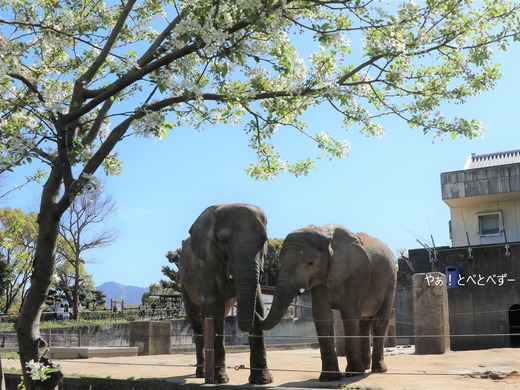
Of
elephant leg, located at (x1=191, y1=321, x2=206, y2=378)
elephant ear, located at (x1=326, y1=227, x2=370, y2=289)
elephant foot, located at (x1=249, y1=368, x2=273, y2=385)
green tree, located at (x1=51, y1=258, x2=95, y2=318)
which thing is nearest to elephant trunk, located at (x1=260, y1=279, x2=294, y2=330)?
elephant foot, located at (x1=249, y1=368, x2=273, y2=385)

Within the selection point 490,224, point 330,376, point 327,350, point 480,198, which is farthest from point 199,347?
point 490,224

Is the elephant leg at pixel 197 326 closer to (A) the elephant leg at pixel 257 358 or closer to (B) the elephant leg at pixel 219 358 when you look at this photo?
(B) the elephant leg at pixel 219 358

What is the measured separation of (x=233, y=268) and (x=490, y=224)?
30.8 meters

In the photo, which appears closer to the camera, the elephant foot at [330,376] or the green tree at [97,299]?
the elephant foot at [330,376]

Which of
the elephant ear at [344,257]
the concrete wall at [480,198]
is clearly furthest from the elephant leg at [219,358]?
the concrete wall at [480,198]

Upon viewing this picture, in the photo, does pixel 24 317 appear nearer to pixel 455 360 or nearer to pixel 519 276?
pixel 455 360

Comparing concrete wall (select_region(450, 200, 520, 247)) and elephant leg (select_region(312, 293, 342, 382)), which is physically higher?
concrete wall (select_region(450, 200, 520, 247))

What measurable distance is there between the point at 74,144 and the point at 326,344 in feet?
15.6

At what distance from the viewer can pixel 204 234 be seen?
416 inches

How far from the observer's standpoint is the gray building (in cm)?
2834

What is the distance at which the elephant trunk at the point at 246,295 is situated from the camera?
371 inches

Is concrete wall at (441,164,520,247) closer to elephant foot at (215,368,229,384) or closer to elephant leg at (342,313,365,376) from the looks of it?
elephant leg at (342,313,365,376)

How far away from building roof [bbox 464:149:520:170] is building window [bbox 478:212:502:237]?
3029 mm

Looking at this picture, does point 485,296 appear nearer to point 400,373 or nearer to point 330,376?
point 400,373
